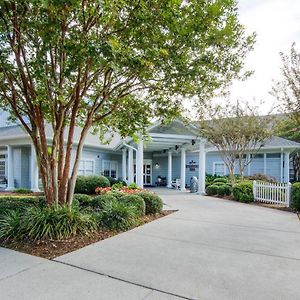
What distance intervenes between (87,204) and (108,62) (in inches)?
223

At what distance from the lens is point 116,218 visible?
7031 millimetres

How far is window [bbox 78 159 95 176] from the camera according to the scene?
1911 centimetres

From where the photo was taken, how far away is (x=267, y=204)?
484 inches

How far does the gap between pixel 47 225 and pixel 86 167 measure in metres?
13.8

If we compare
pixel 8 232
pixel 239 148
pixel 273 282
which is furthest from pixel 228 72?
pixel 239 148

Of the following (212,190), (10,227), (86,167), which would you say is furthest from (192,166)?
(10,227)

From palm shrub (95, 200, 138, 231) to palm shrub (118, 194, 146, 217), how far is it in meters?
0.80

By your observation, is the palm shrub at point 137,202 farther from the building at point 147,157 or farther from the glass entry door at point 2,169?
the glass entry door at point 2,169

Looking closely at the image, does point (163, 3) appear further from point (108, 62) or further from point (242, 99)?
point (242, 99)

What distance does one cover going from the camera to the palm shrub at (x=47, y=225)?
230 inches

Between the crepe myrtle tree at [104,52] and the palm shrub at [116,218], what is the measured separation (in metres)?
1.11

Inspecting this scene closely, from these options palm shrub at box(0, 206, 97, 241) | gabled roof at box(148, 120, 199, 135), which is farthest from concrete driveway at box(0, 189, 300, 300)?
gabled roof at box(148, 120, 199, 135)

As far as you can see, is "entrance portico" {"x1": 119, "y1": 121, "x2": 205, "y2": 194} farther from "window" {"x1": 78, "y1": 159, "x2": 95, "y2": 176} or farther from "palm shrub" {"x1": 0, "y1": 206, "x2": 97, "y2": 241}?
"palm shrub" {"x1": 0, "y1": 206, "x2": 97, "y2": 241}

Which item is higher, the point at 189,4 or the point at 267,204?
the point at 189,4
